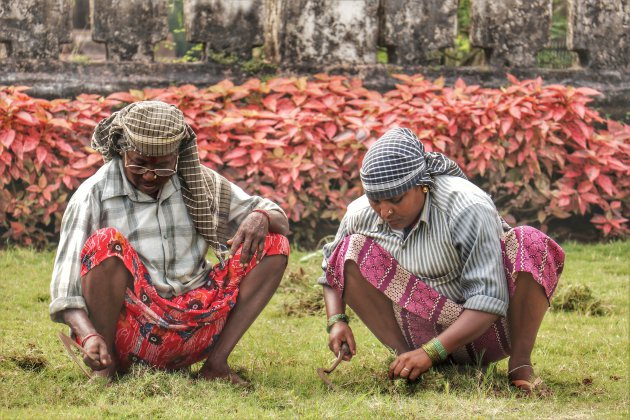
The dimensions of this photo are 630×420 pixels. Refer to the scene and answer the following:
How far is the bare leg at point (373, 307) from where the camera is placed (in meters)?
4.67

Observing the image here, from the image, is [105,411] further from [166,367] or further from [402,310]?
[402,310]

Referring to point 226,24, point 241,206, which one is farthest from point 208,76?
point 241,206

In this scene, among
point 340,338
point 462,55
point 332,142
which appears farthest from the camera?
point 462,55

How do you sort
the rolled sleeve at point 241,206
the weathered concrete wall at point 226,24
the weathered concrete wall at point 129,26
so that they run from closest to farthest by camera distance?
1. the rolled sleeve at point 241,206
2. the weathered concrete wall at point 129,26
3. the weathered concrete wall at point 226,24

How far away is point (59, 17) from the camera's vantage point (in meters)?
7.93

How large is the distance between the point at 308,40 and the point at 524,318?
14.0 ft

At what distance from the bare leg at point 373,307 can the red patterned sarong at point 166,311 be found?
0.34 metres

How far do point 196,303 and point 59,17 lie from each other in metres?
4.03

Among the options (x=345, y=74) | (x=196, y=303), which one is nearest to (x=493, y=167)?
(x=345, y=74)

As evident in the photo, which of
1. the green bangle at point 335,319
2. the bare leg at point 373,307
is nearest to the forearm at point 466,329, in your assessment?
the bare leg at point 373,307

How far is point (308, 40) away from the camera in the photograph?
27.3 ft

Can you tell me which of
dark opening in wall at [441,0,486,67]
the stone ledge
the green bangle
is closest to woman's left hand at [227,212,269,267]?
the green bangle

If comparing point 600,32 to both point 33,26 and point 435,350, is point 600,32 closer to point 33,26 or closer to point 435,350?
point 33,26

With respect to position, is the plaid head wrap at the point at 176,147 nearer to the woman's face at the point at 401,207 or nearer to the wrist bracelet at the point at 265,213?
the wrist bracelet at the point at 265,213
